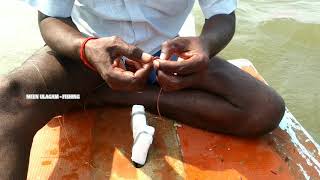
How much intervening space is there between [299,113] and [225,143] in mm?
1000

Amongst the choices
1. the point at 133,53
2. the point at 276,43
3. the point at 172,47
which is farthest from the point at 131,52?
the point at 276,43

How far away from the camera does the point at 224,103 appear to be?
2059 millimetres

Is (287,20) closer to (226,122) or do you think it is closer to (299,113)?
(299,113)

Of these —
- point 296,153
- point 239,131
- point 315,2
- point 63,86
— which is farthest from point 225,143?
point 315,2

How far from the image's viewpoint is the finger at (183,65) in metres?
1.67

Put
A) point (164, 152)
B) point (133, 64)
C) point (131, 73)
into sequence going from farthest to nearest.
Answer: point (164, 152) < point (133, 64) < point (131, 73)

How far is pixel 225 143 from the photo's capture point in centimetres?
202

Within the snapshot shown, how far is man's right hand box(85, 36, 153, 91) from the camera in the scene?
1.63 meters

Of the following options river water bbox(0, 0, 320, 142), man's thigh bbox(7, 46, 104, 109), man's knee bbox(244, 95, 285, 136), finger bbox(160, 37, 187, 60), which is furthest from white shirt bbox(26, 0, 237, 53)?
river water bbox(0, 0, 320, 142)

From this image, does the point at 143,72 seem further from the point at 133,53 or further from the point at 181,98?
the point at 181,98

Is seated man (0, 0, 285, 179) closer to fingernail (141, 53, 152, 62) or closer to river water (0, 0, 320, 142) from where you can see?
fingernail (141, 53, 152, 62)

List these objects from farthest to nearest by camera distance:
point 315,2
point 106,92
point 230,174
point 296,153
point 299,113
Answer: point 315,2
point 299,113
point 106,92
point 296,153
point 230,174

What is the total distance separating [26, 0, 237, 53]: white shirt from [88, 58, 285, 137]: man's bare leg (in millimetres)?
227

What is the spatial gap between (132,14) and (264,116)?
0.68 metres
